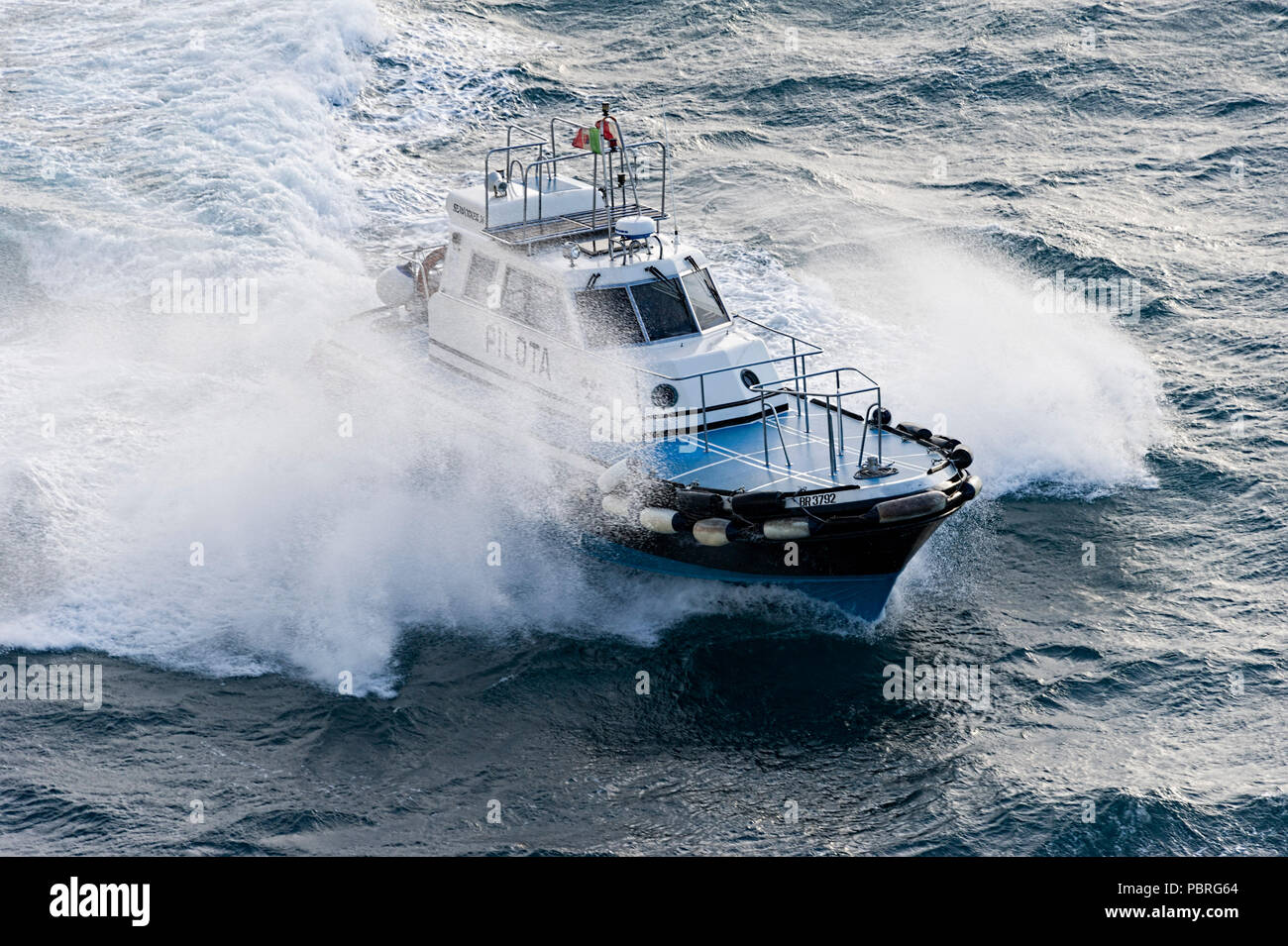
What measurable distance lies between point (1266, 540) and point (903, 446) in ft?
13.7

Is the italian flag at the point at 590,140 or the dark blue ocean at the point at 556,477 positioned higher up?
the italian flag at the point at 590,140

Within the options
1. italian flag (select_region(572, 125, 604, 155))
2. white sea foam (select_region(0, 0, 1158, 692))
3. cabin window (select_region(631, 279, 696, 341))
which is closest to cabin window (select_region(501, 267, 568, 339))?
cabin window (select_region(631, 279, 696, 341))

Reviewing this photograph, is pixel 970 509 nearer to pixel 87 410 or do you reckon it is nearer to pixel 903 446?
pixel 903 446

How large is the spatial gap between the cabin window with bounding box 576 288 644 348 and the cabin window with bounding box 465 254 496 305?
138 cm

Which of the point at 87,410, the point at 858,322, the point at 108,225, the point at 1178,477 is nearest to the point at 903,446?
the point at 1178,477

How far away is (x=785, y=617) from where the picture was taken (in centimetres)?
1442

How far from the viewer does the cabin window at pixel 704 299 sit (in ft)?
50.6

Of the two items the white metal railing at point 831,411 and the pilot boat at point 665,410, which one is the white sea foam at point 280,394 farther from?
the white metal railing at point 831,411

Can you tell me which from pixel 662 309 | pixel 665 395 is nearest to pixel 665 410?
pixel 665 395

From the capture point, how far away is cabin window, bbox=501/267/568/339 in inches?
598

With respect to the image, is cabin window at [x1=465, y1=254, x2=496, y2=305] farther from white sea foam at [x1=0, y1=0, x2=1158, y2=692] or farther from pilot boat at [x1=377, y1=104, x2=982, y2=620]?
white sea foam at [x1=0, y1=0, x2=1158, y2=692]

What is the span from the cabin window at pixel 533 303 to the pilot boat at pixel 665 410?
0.02 metres

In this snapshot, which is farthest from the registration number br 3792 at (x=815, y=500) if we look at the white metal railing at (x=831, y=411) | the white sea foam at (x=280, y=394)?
the white sea foam at (x=280, y=394)

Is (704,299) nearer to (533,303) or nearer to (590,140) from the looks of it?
(533,303)
